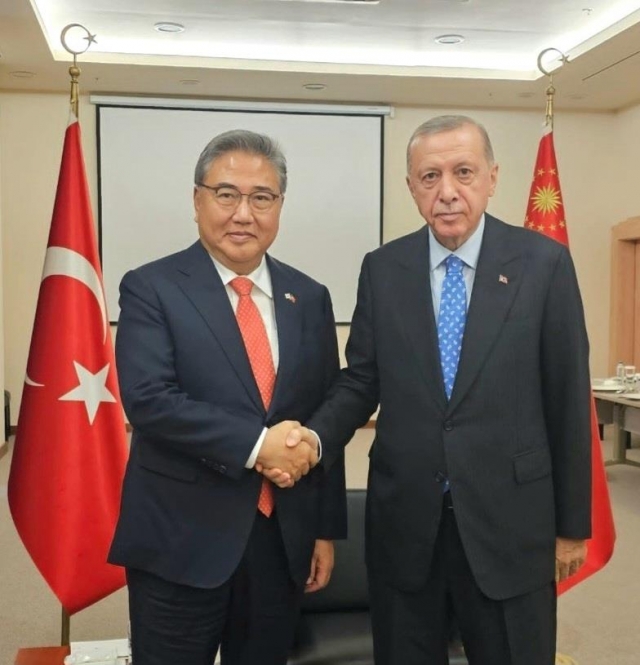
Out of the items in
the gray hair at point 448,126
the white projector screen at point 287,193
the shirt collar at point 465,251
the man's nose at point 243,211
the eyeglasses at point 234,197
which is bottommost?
the shirt collar at point 465,251

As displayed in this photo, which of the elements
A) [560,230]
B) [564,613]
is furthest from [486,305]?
[564,613]

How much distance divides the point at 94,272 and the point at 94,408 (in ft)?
1.58

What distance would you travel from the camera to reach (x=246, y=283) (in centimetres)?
170

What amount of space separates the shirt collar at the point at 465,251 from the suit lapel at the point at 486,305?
0.02 metres

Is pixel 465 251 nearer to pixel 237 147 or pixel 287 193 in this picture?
pixel 237 147

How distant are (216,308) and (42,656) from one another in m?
1.24

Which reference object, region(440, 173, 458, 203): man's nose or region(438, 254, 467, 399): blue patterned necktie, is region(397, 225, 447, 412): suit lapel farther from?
region(440, 173, 458, 203): man's nose

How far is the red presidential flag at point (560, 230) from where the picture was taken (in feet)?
10.1

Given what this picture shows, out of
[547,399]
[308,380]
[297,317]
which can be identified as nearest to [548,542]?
[547,399]

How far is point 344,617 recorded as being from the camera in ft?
7.60

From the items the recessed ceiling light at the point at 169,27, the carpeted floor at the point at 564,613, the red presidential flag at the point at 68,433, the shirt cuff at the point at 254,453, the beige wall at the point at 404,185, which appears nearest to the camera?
the shirt cuff at the point at 254,453

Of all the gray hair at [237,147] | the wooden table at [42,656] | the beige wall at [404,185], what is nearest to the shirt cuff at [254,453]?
the gray hair at [237,147]

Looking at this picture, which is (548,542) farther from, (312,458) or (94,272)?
(94,272)

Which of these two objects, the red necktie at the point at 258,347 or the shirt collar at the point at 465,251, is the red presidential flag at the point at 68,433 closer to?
the red necktie at the point at 258,347
